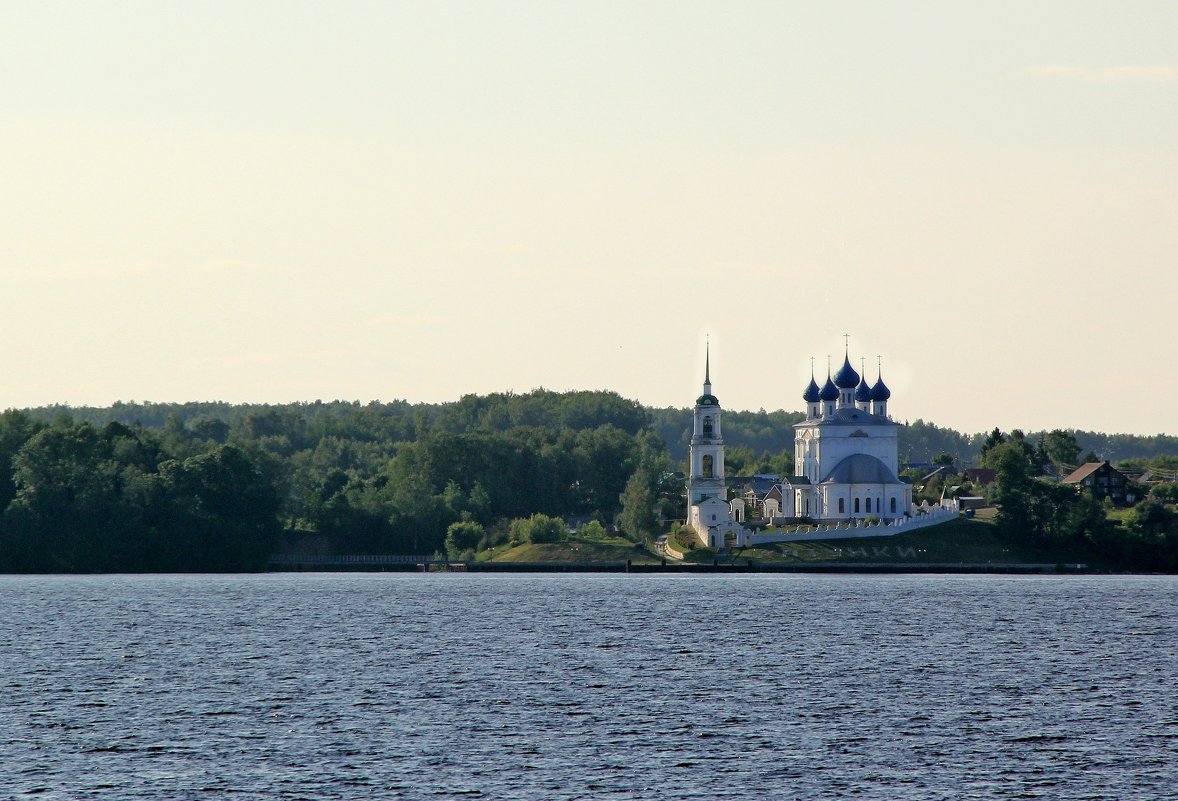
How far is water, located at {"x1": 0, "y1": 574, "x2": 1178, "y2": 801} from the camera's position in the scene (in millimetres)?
46688

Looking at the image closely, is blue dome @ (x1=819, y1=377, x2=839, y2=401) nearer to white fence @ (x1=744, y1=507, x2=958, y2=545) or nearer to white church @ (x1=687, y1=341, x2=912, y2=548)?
white church @ (x1=687, y1=341, x2=912, y2=548)

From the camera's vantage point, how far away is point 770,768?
48.5 m

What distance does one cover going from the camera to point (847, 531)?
564ft

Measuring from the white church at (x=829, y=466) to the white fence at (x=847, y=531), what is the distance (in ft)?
7.89

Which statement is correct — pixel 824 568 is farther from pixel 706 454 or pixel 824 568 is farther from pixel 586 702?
pixel 586 702

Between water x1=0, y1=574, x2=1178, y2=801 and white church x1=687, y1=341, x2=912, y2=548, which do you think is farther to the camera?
white church x1=687, y1=341, x2=912, y2=548

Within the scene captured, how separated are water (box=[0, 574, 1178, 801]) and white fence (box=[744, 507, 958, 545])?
57.9 meters

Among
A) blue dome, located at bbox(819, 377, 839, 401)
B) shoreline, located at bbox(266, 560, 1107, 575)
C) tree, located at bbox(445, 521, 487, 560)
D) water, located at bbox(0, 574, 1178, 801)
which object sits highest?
blue dome, located at bbox(819, 377, 839, 401)

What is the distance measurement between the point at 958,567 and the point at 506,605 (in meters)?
62.1

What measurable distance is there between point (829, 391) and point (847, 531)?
63.9ft

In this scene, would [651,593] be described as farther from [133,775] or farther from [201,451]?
[133,775]

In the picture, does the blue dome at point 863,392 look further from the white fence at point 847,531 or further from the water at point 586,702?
the water at point 586,702

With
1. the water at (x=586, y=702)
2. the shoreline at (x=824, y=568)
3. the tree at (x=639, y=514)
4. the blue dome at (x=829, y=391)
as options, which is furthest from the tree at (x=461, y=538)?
the water at (x=586, y=702)

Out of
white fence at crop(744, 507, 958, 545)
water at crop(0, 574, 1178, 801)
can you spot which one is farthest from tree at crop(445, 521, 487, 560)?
water at crop(0, 574, 1178, 801)
